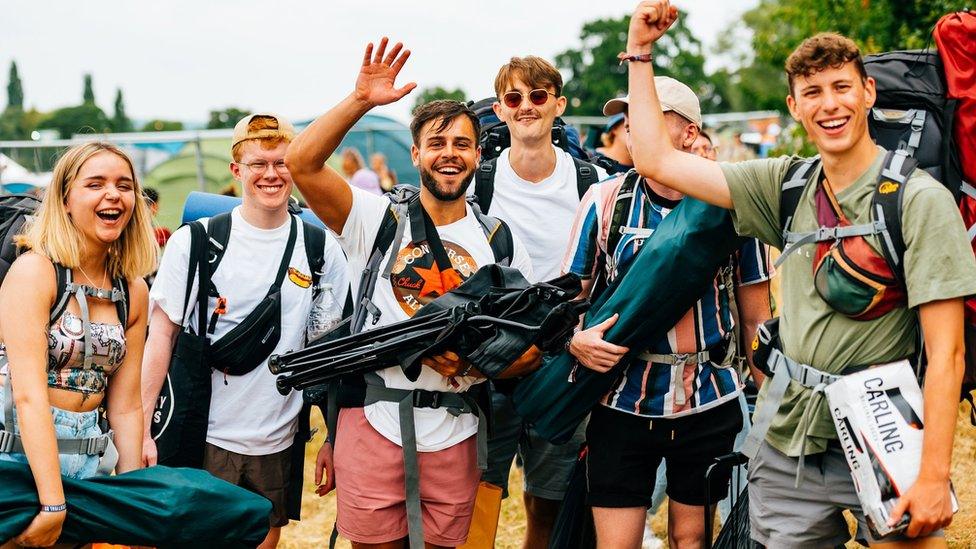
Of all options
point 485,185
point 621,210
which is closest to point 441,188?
point 621,210

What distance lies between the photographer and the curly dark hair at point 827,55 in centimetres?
291

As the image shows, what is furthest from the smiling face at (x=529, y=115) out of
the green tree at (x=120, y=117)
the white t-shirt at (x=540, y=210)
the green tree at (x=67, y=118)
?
the green tree at (x=120, y=117)

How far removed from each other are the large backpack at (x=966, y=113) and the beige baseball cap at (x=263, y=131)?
2.59 m

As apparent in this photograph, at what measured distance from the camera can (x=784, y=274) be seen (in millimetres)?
3195

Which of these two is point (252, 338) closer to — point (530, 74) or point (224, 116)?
point (530, 74)

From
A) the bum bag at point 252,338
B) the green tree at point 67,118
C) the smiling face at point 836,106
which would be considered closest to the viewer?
the smiling face at point 836,106

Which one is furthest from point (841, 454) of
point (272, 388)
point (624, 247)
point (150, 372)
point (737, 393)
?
point (150, 372)

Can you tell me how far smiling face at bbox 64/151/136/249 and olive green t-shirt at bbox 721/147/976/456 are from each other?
215cm

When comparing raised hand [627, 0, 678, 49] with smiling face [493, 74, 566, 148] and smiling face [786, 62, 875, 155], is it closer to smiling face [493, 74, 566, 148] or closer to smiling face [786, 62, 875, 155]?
smiling face [786, 62, 875, 155]

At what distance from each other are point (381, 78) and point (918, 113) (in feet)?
5.94

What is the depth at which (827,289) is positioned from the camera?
2.92 metres

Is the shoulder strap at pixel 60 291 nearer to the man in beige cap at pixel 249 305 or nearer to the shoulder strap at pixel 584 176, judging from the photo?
the man in beige cap at pixel 249 305

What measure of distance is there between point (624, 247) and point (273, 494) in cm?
192

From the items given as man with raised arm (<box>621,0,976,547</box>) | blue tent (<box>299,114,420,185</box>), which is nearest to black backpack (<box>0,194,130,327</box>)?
man with raised arm (<box>621,0,976,547</box>)
